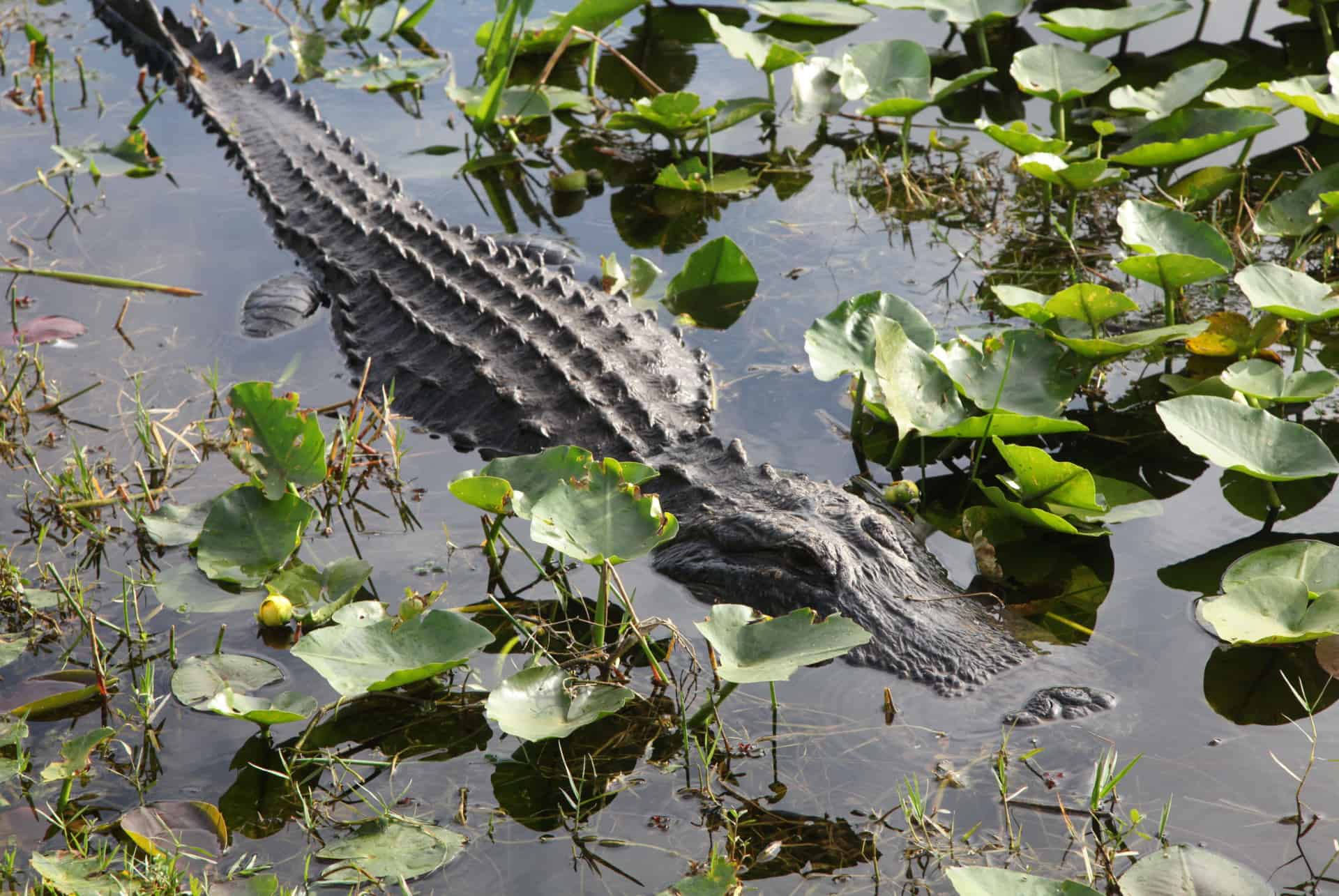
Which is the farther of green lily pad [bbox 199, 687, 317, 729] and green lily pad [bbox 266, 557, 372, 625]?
green lily pad [bbox 266, 557, 372, 625]

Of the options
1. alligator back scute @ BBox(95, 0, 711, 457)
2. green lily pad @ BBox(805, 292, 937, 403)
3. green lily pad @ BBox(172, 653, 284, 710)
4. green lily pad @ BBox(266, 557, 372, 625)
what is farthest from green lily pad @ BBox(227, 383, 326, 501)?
green lily pad @ BBox(805, 292, 937, 403)

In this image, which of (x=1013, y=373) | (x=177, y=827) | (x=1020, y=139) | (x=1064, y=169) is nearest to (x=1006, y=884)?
(x=177, y=827)

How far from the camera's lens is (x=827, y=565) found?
302 centimetres

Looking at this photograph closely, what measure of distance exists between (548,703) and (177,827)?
→ 784mm

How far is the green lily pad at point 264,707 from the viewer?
98.4 inches

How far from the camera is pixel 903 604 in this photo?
2.97 metres

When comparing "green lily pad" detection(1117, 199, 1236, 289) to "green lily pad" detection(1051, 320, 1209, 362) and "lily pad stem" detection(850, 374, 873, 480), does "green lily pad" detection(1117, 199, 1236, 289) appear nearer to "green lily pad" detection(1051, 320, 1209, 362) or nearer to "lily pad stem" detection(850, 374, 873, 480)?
"green lily pad" detection(1051, 320, 1209, 362)

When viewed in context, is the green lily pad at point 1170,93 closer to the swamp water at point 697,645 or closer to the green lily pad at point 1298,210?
the swamp water at point 697,645

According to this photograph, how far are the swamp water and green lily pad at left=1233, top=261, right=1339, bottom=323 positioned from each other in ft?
1.22

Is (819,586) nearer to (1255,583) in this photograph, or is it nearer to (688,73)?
(1255,583)

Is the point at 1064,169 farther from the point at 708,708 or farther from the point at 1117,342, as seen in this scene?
the point at 708,708

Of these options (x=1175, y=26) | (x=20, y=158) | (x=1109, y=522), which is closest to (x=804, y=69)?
(x=1175, y=26)

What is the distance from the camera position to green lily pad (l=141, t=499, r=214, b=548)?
10.5 feet

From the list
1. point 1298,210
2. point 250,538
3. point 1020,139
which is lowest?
point 250,538
